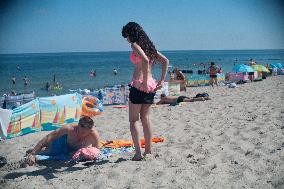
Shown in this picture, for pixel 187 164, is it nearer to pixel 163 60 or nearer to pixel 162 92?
pixel 163 60

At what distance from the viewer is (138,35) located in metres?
3.60

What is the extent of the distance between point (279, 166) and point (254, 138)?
111 cm

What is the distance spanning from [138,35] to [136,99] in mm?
697

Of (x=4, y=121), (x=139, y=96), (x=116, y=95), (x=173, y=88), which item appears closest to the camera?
(x=139, y=96)

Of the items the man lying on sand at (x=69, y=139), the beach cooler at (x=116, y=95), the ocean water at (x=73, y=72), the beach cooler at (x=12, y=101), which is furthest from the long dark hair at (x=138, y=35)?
the ocean water at (x=73, y=72)

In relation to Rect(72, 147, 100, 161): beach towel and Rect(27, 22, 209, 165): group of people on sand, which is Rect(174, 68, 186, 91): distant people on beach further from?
Rect(72, 147, 100, 161): beach towel

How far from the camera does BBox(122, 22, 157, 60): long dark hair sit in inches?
141

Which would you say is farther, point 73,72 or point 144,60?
point 73,72

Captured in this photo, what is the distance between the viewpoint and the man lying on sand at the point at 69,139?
398 cm

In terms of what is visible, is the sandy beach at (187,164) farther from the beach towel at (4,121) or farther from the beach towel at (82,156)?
the beach towel at (4,121)

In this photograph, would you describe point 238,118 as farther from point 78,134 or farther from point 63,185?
point 63,185

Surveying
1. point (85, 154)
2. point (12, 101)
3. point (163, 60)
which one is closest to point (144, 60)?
point (163, 60)

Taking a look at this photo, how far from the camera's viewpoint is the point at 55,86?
811 inches

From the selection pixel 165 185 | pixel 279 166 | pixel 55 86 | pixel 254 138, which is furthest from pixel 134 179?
pixel 55 86
